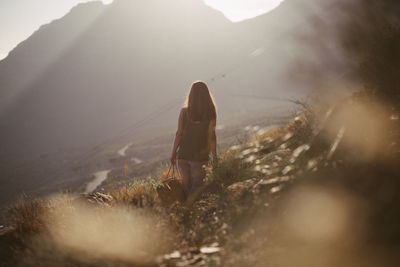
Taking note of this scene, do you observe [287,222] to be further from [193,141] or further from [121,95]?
[121,95]

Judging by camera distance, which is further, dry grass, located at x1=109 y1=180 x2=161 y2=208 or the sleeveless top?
the sleeveless top

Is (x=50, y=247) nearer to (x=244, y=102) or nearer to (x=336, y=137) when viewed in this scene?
(x=336, y=137)

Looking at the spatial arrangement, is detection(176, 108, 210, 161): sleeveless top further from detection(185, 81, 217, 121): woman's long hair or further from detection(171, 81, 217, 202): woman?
detection(185, 81, 217, 121): woman's long hair

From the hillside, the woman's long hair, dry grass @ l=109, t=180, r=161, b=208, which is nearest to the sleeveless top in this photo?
the woman's long hair

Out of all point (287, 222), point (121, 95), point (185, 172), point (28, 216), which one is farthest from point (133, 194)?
point (121, 95)

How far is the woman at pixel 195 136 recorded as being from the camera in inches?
175

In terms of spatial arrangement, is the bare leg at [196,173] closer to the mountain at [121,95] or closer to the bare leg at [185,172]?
the bare leg at [185,172]

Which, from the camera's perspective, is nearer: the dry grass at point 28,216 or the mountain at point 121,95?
the dry grass at point 28,216

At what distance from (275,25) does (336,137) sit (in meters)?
4.86

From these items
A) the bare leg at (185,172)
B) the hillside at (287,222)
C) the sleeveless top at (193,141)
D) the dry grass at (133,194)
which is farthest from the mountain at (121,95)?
the hillside at (287,222)

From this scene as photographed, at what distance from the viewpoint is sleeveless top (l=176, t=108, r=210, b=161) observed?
4535mm

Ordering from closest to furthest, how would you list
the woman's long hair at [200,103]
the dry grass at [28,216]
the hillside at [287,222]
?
1. the hillside at [287,222]
2. the dry grass at [28,216]
3. the woman's long hair at [200,103]

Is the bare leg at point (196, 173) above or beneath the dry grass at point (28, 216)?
beneath

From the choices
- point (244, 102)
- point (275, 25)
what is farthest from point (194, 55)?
point (275, 25)
